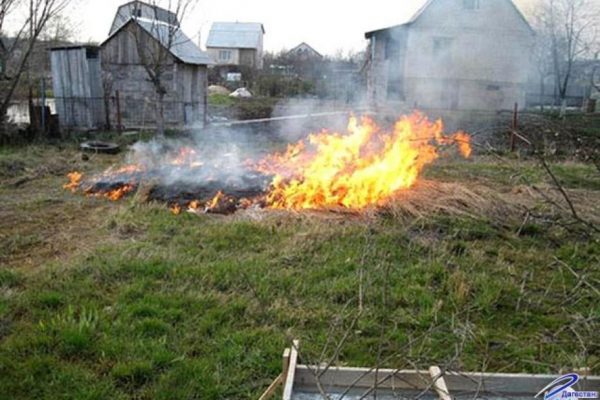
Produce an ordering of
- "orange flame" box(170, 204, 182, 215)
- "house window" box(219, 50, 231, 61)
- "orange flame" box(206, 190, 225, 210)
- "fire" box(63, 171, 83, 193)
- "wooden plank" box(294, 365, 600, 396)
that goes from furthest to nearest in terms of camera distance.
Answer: "house window" box(219, 50, 231, 61) → "fire" box(63, 171, 83, 193) → "orange flame" box(206, 190, 225, 210) → "orange flame" box(170, 204, 182, 215) → "wooden plank" box(294, 365, 600, 396)

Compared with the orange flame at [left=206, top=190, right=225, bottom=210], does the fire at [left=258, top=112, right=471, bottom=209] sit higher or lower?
higher

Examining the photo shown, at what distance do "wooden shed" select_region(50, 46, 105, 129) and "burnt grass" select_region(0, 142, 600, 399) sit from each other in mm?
8799

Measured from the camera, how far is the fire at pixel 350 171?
8.49m

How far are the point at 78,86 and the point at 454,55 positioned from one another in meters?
15.7

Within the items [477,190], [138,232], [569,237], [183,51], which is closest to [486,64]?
[183,51]

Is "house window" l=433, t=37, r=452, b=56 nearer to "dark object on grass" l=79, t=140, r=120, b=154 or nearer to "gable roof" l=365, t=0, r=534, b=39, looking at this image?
"gable roof" l=365, t=0, r=534, b=39

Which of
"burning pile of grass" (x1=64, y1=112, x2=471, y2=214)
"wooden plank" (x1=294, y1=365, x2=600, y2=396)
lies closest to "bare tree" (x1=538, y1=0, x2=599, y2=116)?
"burning pile of grass" (x1=64, y1=112, x2=471, y2=214)

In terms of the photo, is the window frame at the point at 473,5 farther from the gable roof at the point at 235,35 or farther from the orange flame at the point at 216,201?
the gable roof at the point at 235,35

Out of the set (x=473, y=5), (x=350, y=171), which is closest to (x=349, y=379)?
(x=350, y=171)

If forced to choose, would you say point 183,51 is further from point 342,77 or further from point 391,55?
point 342,77

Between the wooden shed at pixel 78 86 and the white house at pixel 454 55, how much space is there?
11.7 m

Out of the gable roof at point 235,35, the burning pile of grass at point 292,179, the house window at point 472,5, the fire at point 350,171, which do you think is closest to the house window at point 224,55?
the gable roof at point 235,35

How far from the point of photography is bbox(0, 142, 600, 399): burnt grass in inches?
145

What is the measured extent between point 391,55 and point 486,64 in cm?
440
